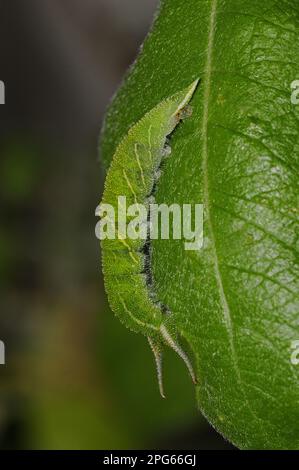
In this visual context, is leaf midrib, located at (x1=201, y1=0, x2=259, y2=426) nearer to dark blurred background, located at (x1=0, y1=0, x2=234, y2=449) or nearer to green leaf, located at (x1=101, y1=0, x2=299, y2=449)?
green leaf, located at (x1=101, y1=0, x2=299, y2=449)

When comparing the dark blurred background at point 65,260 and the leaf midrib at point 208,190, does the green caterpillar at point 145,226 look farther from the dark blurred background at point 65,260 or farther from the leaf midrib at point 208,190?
the dark blurred background at point 65,260

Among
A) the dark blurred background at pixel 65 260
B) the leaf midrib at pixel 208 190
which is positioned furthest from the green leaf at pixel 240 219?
the dark blurred background at pixel 65 260

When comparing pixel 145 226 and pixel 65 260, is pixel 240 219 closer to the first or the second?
pixel 145 226
